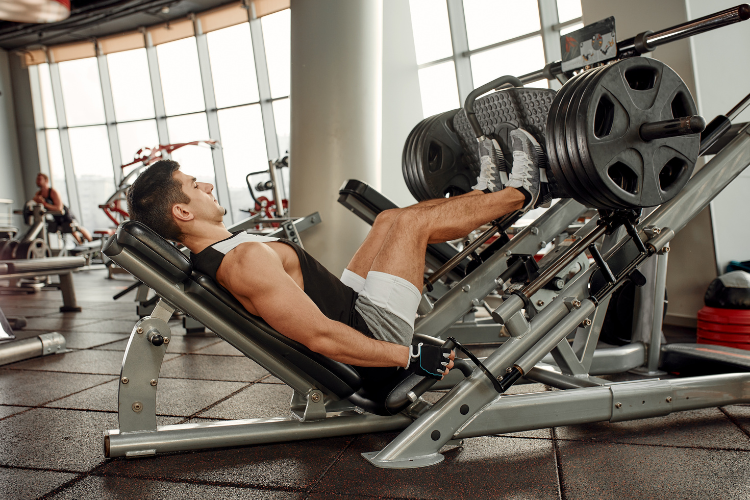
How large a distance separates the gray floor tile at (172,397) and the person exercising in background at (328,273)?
78cm

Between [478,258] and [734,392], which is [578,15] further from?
[734,392]

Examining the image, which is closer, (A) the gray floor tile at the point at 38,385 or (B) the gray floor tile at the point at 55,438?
(B) the gray floor tile at the point at 55,438

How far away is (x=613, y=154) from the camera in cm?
146

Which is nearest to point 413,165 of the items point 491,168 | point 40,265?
point 491,168

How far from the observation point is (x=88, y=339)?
140 inches

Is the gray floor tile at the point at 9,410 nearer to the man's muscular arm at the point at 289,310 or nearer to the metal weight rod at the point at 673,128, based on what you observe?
the man's muscular arm at the point at 289,310

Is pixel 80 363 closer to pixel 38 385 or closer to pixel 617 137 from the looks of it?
pixel 38 385

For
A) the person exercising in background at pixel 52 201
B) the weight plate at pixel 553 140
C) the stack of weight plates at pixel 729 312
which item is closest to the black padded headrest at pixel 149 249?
the weight plate at pixel 553 140

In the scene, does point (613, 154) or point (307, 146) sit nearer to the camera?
point (613, 154)

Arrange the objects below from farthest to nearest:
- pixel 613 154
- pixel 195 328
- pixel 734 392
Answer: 1. pixel 195 328
2. pixel 734 392
3. pixel 613 154

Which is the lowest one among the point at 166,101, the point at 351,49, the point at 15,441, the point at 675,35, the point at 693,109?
the point at 15,441

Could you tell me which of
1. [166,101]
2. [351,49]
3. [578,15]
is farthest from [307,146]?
[166,101]

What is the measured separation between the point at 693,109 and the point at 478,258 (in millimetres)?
1003

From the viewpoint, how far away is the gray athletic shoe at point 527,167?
71.6 inches
